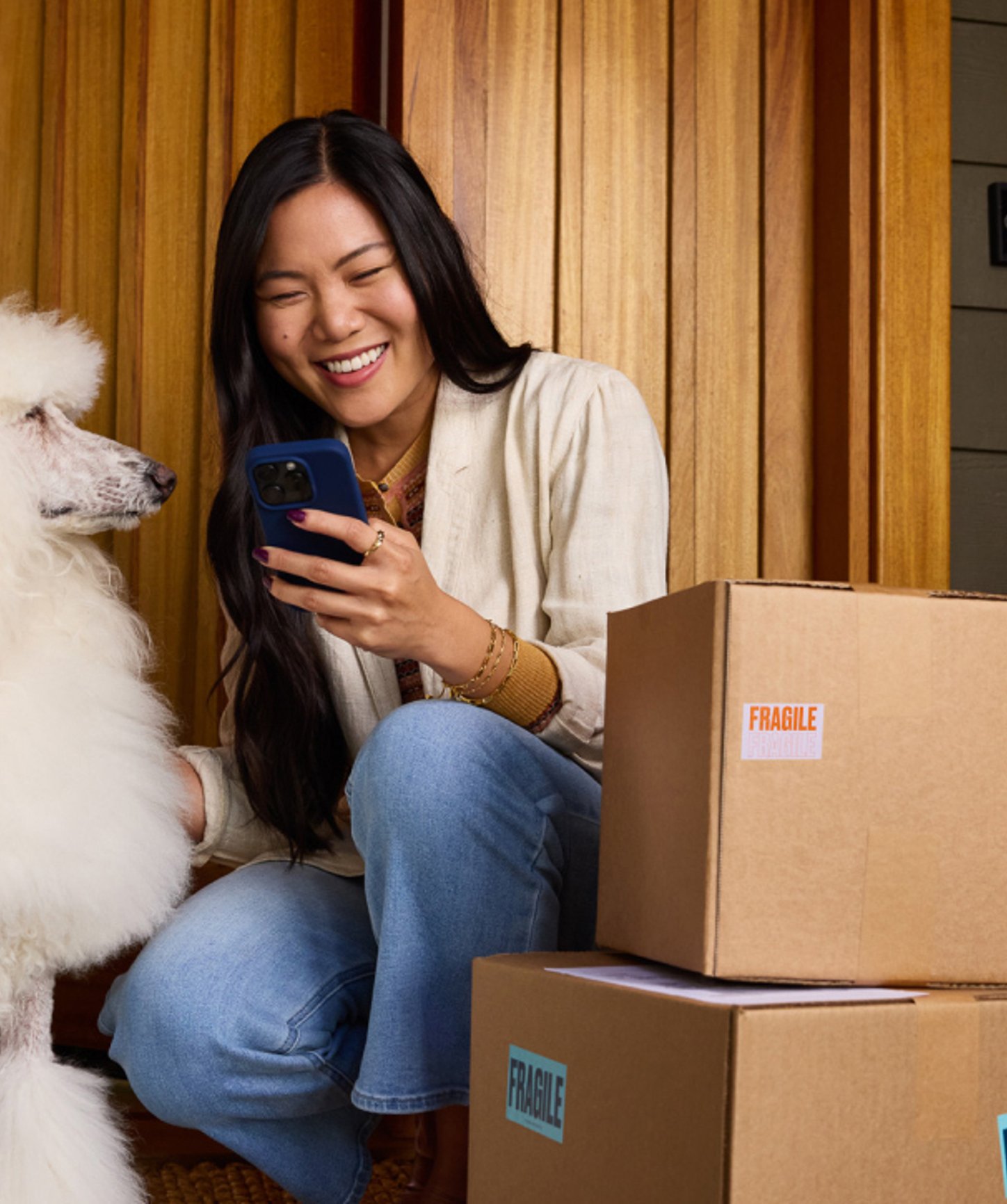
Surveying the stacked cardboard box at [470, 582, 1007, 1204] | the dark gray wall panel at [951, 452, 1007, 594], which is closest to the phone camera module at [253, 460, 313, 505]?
the stacked cardboard box at [470, 582, 1007, 1204]

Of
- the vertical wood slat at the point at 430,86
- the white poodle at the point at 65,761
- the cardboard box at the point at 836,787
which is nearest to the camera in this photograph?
the cardboard box at the point at 836,787

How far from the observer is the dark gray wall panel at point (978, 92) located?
182cm

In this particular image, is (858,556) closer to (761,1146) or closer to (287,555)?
(287,555)

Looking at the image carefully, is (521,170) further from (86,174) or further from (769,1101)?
(769,1101)

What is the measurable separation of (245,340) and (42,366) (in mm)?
348

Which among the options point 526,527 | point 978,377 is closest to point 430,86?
point 526,527

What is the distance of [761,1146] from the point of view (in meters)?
0.66

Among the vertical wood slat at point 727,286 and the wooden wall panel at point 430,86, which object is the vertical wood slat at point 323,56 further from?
the vertical wood slat at point 727,286

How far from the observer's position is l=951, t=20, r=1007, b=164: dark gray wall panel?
5.96ft

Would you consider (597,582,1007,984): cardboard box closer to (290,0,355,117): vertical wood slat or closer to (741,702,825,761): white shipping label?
(741,702,825,761): white shipping label

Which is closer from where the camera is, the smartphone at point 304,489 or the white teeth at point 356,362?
the smartphone at point 304,489

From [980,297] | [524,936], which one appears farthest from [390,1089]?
[980,297]

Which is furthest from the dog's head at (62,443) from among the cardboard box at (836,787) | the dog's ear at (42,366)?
the cardboard box at (836,787)

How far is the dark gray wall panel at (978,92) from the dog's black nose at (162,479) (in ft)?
4.26
